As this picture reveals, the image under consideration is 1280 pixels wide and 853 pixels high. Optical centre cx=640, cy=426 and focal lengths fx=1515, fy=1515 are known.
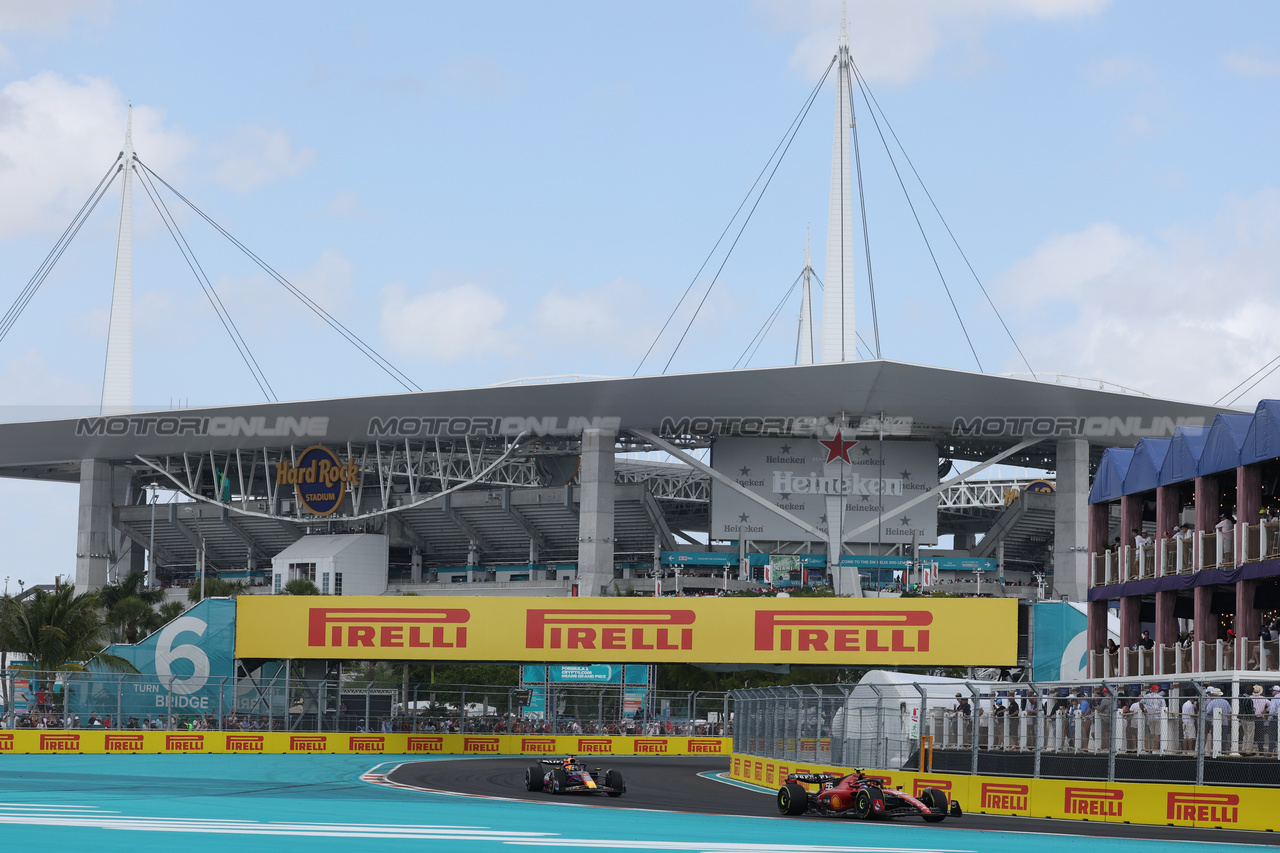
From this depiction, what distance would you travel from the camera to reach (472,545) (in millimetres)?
99750

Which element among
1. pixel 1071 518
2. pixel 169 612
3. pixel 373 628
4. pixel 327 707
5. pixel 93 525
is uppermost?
pixel 1071 518

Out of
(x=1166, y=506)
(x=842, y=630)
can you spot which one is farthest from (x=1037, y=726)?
(x=842, y=630)

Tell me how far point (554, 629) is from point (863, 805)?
24.4 m

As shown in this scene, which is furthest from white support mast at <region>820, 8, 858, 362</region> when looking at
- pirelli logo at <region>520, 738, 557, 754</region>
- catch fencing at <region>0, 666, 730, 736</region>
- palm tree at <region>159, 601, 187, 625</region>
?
palm tree at <region>159, 601, 187, 625</region>

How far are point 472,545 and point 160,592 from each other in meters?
19.9

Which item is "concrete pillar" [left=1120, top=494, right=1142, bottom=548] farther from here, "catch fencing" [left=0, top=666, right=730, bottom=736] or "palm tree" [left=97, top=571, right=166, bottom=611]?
"palm tree" [left=97, top=571, right=166, bottom=611]

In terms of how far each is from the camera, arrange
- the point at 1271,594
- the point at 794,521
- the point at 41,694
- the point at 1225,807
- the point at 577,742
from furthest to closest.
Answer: the point at 794,521, the point at 577,742, the point at 41,694, the point at 1271,594, the point at 1225,807

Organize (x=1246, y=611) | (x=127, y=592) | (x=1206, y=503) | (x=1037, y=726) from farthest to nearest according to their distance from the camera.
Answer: (x=127, y=592) → (x=1206, y=503) → (x=1246, y=611) → (x=1037, y=726)

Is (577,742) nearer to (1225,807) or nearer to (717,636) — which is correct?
(717,636)

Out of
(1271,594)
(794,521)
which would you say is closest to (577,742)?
(1271,594)

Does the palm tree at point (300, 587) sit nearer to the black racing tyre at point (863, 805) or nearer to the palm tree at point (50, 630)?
the palm tree at point (50, 630)

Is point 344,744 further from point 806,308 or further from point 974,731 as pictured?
point 806,308

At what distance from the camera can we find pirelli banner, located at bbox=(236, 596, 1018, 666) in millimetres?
44219

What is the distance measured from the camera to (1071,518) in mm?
78188
